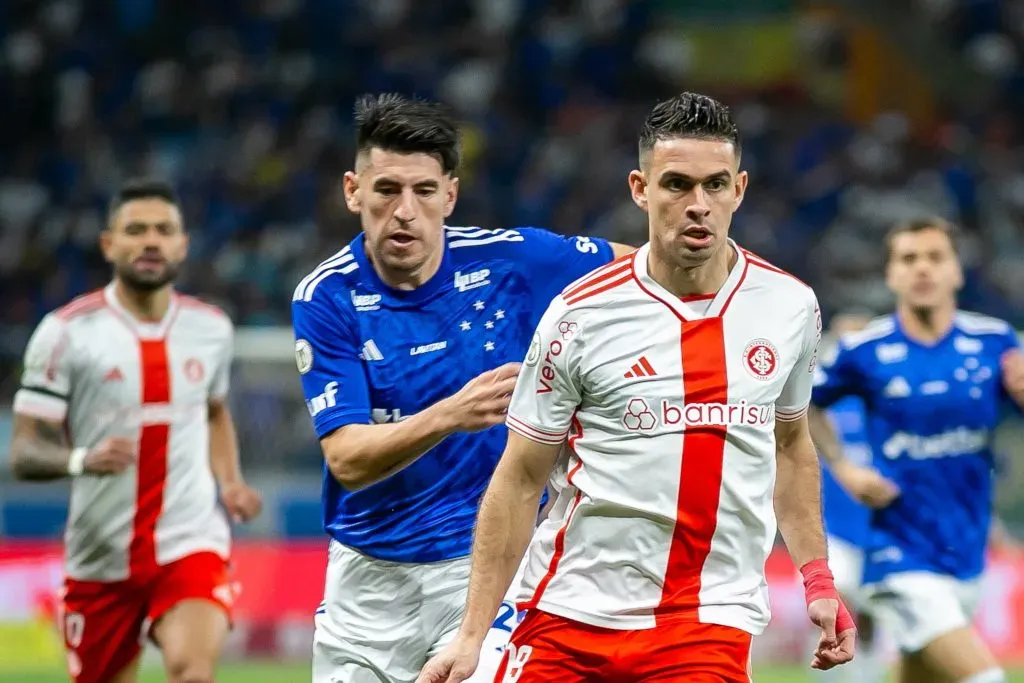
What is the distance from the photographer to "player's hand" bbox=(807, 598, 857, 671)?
4.16m

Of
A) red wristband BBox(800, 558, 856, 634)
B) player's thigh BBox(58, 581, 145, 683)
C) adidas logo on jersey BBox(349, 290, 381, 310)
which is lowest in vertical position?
player's thigh BBox(58, 581, 145, 683)

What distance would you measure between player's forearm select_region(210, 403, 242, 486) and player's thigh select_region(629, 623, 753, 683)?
12.2 feet

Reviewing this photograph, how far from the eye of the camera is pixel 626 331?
406 cm

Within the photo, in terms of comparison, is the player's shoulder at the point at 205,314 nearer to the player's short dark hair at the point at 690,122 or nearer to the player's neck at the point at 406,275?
the player's neck at the point at 406,275

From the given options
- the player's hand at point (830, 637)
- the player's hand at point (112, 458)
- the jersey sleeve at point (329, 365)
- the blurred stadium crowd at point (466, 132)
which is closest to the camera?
the player's hand at point (830, 637)

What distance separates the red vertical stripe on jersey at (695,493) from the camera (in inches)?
158

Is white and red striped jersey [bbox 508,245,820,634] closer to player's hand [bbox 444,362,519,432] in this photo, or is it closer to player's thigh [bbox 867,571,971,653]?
player's hand [bbox 444,362,519,432]

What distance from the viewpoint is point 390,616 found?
5.12 metres

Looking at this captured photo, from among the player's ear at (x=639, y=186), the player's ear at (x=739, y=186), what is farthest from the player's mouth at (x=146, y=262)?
the player's ear at (x=739, y=186)

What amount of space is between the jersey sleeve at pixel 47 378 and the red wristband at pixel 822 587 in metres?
3.87

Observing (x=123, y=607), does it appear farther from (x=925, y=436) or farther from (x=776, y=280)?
(x=776, y=280)

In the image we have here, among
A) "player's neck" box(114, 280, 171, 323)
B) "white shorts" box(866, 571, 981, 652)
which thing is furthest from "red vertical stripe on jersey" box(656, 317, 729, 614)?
"player's neck" box(114, 280, 171, 323)

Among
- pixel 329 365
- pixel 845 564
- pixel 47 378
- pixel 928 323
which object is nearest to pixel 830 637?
pixel 329 365

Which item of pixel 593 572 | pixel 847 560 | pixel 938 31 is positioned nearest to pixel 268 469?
pixel 847 560
